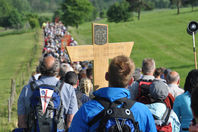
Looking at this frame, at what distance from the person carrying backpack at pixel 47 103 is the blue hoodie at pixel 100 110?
113cm

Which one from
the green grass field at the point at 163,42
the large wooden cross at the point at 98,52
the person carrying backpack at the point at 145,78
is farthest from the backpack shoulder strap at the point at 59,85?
the green grass field at the point at 163,42

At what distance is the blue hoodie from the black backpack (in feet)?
0.11

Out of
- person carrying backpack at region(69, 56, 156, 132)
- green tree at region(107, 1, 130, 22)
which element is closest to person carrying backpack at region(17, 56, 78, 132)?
person carrying backpack at region(69, 56, 156, 132)

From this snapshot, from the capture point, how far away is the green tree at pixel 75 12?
249ft

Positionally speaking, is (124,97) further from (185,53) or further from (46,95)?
(185,53)

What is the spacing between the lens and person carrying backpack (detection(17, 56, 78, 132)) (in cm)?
379

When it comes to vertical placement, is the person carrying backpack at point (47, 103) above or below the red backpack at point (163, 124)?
above

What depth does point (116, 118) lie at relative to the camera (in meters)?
2.66

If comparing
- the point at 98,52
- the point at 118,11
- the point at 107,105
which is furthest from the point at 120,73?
the point at 118,11

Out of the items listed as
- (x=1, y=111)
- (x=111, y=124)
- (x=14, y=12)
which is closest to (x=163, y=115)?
(x=111, y=124)

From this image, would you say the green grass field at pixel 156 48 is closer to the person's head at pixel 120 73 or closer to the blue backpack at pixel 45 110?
the blue backpack at pixel 45 110

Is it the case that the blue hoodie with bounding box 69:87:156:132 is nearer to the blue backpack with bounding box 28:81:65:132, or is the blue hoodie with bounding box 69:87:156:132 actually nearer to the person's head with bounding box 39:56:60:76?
the blue backpack with bounding box 28:81:65:132

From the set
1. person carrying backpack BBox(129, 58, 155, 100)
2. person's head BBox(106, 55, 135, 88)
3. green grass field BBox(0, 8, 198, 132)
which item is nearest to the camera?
person's head BBox(106, 55, 135, 88)

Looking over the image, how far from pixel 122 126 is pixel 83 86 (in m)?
2.82
